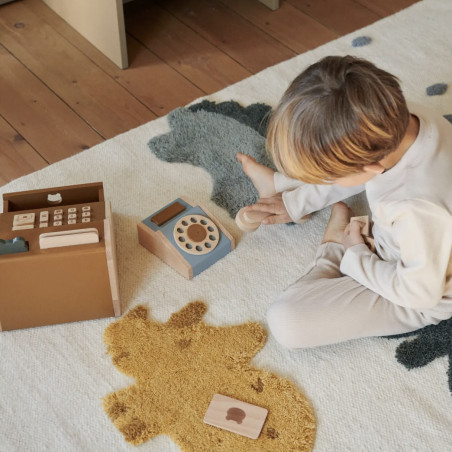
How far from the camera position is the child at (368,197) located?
0.95 metres

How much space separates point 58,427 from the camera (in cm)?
→ 112

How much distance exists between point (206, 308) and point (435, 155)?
48 cm

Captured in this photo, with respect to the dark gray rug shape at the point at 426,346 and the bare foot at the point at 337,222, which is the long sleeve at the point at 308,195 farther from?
the dark gray rug shape at the point at 426,346

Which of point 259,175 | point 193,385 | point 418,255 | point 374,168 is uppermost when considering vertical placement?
point 374,168

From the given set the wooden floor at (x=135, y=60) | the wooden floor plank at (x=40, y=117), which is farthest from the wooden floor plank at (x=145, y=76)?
the wooden floor plank at (x=40, y=117)

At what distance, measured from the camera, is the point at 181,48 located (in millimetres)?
1856

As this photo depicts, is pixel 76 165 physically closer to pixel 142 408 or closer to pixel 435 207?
pixel 142 408

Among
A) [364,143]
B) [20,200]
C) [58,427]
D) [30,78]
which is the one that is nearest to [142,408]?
[58,427]

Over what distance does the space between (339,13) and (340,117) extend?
3.66 feet

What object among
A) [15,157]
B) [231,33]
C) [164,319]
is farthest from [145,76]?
[164,319]

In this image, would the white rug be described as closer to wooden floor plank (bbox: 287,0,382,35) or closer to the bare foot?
the bare foot

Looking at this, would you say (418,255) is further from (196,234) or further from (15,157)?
(15,157)

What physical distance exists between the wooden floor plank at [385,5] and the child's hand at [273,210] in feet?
2.78

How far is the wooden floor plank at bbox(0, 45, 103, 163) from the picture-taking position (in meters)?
1.58
